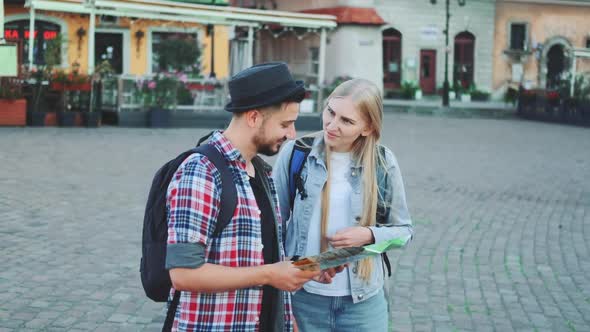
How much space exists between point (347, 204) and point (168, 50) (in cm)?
2521

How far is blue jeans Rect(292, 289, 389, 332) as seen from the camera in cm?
362

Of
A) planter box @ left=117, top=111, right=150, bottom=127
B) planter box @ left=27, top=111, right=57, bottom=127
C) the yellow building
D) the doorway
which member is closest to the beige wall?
the yellow building

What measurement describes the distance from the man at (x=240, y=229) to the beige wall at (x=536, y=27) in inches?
1796

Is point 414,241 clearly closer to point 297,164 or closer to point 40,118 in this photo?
point 297,164

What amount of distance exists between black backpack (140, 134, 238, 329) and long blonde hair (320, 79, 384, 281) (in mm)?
898

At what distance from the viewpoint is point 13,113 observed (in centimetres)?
2133

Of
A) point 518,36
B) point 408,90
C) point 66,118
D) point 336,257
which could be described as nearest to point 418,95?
point 408,90

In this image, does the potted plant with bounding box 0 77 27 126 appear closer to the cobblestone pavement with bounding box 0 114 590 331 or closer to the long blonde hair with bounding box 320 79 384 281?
the cobblestone pavement with bounding box 0 114 590 331

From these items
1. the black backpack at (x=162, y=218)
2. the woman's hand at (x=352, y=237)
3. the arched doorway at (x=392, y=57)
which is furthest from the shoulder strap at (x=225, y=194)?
the arched doorway at (x=392, y=57)

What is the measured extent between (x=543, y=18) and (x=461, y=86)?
6.45 meters

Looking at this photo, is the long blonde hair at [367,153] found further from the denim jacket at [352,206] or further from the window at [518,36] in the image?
the window at [518,36]

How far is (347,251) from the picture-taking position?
118 inches

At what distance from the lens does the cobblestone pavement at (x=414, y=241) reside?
253 inches

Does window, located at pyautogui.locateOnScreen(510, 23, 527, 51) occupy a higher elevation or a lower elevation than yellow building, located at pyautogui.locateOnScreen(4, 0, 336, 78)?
higher
